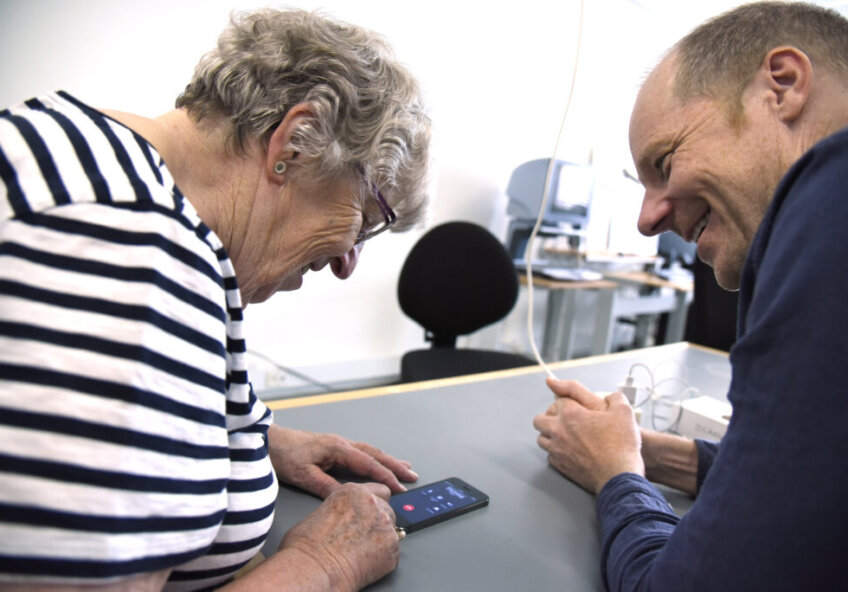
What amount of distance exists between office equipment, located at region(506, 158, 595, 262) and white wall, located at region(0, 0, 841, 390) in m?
0.21

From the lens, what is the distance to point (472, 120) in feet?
10.8

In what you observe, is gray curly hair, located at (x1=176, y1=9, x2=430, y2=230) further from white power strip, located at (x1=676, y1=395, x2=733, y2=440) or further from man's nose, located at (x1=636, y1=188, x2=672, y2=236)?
white power strip, located at (x1=676, y1=395, x2=733, y2=440)

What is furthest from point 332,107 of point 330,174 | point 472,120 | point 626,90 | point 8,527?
point 626,90

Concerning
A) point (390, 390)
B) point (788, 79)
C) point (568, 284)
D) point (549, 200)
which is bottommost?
point (568, 284)

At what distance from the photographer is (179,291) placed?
0.48 metres

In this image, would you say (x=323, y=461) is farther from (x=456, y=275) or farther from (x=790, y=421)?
(x=456, y=275)

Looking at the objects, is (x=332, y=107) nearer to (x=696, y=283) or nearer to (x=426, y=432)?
(x=426, y=432)

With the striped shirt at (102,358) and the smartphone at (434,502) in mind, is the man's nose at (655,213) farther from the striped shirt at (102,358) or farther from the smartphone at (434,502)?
the striped shirt at (102,358)

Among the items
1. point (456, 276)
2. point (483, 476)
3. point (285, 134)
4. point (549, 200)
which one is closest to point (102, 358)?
point (285, 134)

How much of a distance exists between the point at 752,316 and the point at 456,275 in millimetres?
1759

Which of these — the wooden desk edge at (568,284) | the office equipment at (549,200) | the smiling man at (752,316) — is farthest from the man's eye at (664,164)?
the office equipment at (549,200)

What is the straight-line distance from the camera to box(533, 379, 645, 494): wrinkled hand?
0.86 m

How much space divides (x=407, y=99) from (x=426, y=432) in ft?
2.10

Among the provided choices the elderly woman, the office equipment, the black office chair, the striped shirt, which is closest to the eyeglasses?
the elderly woman
